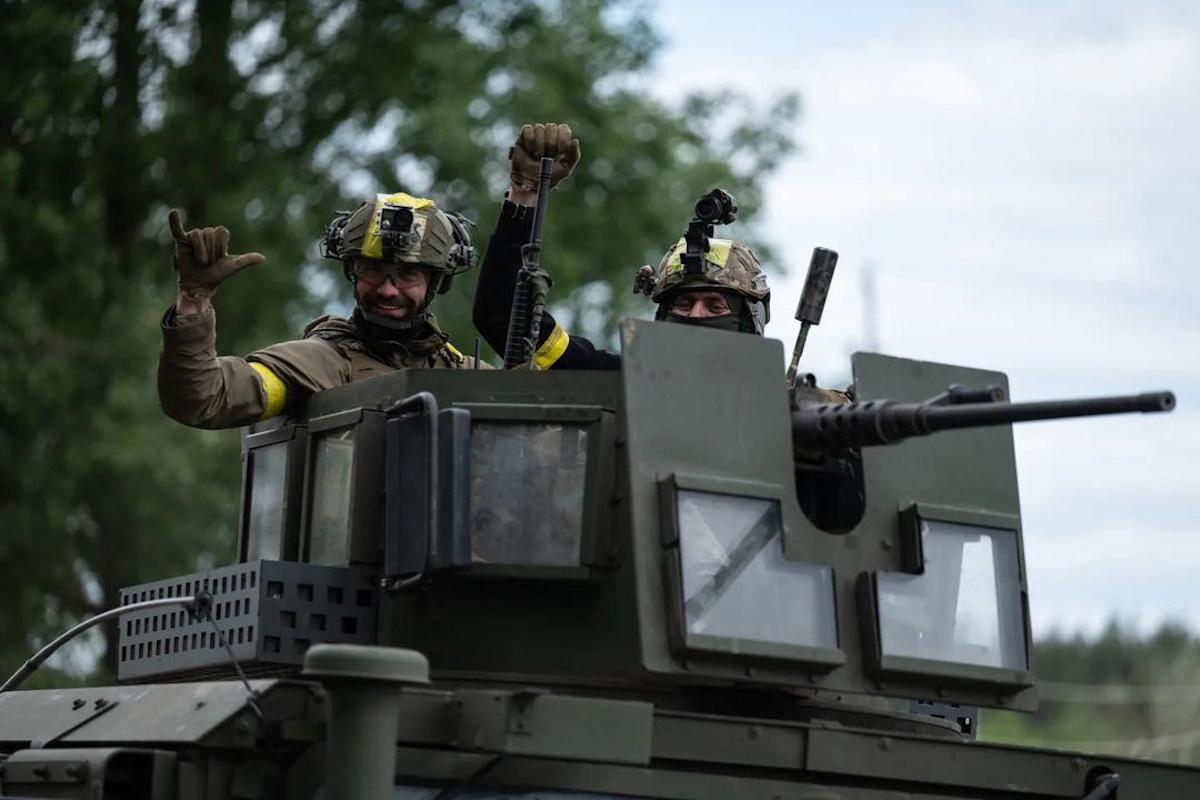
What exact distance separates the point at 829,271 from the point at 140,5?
13.4 metres

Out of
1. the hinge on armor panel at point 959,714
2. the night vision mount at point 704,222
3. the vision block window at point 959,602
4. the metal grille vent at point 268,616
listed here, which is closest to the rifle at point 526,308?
the night vision mount at point 704,222

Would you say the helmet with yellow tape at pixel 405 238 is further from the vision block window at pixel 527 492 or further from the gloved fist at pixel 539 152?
the vision block window at pixel 527 492

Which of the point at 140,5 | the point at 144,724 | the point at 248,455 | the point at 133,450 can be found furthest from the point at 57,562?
the point at 144,724

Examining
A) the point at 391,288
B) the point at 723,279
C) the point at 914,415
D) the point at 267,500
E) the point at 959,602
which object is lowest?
the point at 959,602

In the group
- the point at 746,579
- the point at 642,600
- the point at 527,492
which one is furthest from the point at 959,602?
the point at 527,492

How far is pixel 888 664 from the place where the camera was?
301 inches

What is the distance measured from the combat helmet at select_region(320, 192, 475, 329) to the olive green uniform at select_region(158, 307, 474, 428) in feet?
0.50

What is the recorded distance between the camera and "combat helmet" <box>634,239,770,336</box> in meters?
9.88

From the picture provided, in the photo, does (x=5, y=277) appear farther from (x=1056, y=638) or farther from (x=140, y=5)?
(x=1056, y=638)

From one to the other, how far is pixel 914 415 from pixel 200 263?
242 cm

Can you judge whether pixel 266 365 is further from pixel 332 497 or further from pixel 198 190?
pixel 198 190

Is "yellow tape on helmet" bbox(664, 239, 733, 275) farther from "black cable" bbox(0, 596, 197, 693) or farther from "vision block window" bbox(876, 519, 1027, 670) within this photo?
"black cable" bbox(0, 596, 197, 693)

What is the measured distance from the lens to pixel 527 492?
765cm

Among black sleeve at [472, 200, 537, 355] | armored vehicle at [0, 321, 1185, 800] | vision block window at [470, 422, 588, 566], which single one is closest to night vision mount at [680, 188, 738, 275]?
black sleeve at [472, 200, 537, 355]
